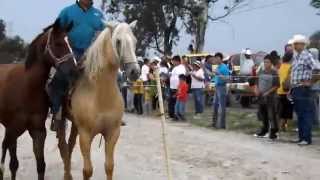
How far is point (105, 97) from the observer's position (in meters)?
7.61

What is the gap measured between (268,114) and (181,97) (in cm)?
486

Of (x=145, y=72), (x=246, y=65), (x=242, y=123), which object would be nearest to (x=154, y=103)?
(x=145, y=72)

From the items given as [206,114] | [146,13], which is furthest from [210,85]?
[146,13]

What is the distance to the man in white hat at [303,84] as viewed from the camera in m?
12.2

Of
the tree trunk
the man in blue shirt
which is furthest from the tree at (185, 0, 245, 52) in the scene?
the man in blue shirt

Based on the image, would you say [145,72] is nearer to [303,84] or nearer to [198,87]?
[198,87]

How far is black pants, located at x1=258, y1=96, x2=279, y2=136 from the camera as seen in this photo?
13539mm

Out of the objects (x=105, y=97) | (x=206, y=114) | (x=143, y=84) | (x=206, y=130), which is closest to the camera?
(x=105, y=97)

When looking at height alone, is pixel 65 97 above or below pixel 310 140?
above

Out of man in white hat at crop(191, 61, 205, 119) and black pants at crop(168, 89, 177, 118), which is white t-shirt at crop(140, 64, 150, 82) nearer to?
black pants at crop(168, 89, 177, 118)

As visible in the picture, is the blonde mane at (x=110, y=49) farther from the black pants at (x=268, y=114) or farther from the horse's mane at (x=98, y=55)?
the black pants at (x=268, y=114)

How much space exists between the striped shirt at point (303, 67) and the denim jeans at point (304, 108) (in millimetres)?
193

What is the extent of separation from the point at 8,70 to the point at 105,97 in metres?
1.77

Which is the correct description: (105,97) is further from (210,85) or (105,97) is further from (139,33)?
(139,33)
